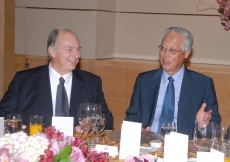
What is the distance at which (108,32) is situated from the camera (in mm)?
6277

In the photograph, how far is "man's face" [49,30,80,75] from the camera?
383 cm

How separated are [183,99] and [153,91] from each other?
277 millimetres

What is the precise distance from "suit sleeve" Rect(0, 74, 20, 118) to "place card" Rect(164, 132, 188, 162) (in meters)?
1.66

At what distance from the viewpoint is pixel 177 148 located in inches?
98.5

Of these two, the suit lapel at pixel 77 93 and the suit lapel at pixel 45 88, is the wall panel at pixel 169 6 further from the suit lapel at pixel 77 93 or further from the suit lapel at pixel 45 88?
the suit lapel at pixel 45 88

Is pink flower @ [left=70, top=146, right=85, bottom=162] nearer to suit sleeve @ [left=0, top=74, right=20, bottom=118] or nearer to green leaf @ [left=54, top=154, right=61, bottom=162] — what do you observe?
green leaf @ [left=54, top=154, right=61, bottom=162]

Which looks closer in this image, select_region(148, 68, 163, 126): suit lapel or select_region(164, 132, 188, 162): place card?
select_region(164, 132, 188, 162): place card

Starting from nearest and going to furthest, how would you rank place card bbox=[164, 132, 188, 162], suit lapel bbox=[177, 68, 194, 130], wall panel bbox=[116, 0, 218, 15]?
place card bbox=[164, 132, 188, 162] → suit lapel bbox=[177, 68, 194, 130] → wall panel bbox=[116, 0, 218, 15]

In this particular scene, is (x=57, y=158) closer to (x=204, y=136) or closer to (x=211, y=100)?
(x=204, y=136)

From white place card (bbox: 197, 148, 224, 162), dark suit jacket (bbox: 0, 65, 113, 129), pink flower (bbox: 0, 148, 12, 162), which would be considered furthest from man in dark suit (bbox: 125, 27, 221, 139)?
pink flower (bbox: 0, 148, 12, 162)

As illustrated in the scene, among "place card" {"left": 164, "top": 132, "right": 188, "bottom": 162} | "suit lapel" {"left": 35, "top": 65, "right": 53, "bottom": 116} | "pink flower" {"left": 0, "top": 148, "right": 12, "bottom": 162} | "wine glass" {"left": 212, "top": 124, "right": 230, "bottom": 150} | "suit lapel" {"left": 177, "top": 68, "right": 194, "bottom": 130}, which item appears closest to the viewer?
"pink flower" {"left": 0, "top": 148, "right": 12, "bottom": 162}

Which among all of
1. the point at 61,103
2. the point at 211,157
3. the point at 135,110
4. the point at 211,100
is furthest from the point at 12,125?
the point at 211,100

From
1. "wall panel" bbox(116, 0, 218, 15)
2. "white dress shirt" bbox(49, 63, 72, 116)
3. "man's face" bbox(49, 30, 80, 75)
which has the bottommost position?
"white dress shirt" bbox(49, 63, 72, 116)

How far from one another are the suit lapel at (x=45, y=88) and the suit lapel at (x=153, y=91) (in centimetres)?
83
